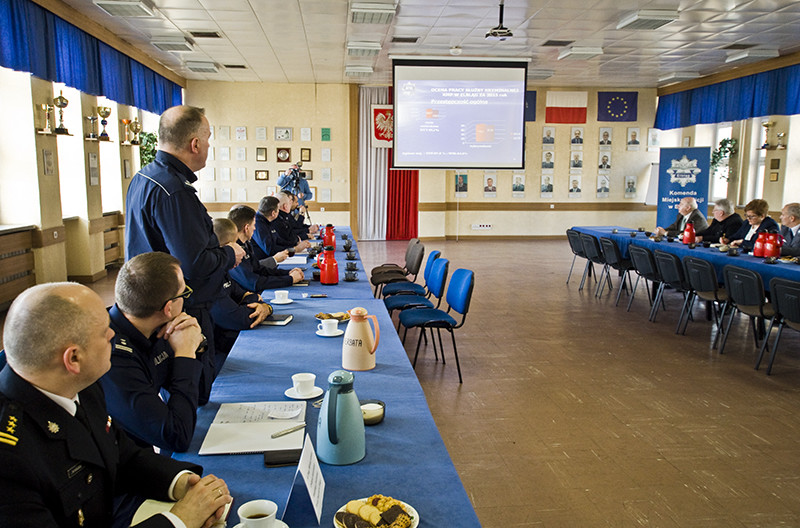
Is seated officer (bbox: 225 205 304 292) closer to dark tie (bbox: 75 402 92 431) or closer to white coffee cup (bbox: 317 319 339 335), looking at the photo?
white coffee cup (bbox: 317 319 339 335)

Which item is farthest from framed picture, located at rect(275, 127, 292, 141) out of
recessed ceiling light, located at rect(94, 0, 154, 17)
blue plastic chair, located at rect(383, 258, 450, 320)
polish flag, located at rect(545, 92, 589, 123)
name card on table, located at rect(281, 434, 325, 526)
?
name card on table, located at rect(281, 434, 325, 526)

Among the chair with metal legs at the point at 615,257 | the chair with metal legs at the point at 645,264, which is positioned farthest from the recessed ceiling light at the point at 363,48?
the chair with metal legs at the point at 645,264

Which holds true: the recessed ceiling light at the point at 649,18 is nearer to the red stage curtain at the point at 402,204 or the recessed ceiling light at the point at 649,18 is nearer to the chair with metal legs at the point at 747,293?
the chair with metal legs at the point at 747,293

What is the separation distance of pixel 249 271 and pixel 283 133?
9.22 metres

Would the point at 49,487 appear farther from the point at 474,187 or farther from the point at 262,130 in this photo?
the point at 474,187

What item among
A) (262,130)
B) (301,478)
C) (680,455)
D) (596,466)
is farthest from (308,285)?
(262,130)

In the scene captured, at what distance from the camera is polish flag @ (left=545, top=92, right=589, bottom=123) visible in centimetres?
1323

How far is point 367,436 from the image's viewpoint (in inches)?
67.4

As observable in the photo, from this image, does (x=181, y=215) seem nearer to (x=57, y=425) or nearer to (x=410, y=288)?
(x=57, y=425)

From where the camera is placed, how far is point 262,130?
12.5 m

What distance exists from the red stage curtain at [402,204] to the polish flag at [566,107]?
3375 mm

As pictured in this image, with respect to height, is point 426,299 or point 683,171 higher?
point 683,171

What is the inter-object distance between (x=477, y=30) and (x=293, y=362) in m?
7.01

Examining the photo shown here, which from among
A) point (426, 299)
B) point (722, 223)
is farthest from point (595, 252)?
point (426, 299)
